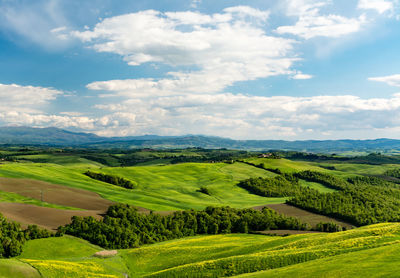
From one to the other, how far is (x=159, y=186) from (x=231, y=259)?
377 feet

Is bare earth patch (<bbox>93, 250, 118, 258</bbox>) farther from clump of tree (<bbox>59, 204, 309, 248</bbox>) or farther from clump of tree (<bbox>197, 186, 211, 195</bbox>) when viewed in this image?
clump of tree (<bbox>197, 186, 211, 195</bbox>)

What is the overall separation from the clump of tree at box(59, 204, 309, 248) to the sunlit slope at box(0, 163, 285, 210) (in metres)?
20.7

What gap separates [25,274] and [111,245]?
99.4 feet

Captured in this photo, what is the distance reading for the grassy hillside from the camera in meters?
32.2

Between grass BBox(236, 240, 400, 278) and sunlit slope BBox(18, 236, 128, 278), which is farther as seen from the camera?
sunlit slope BBox(18, 236, 128, 278)

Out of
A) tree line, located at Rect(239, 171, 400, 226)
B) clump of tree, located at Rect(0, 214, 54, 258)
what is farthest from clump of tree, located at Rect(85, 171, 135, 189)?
clump of tree, located at Rect(0, 214, 54, 258)

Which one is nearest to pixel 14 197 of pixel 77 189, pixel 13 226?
pixel 77 189

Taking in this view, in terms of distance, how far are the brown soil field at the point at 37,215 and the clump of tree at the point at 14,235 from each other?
4.49 meters

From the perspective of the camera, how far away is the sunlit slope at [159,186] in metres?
123

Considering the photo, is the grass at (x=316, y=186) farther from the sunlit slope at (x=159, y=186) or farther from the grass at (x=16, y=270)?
the grass at (x=16, y=270)

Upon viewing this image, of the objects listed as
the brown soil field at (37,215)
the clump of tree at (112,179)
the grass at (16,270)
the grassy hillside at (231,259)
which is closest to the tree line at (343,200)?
the clump of tree at (112,179)

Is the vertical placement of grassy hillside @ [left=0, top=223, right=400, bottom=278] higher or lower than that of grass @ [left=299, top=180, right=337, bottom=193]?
higher

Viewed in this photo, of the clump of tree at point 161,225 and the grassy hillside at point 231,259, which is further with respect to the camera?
the clump of tree at point 161,225

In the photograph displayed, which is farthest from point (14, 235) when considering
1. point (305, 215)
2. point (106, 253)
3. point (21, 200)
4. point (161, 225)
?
point (305, 215)
